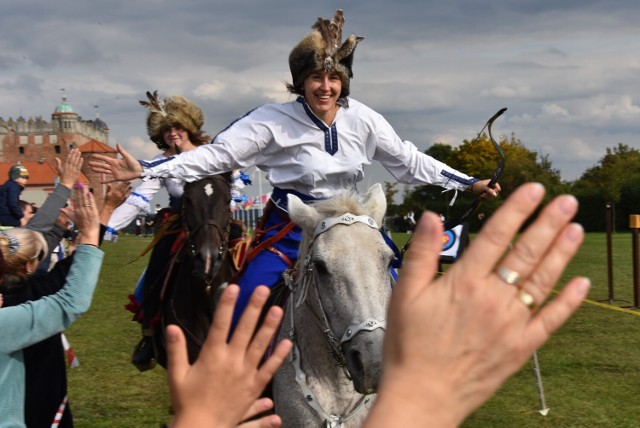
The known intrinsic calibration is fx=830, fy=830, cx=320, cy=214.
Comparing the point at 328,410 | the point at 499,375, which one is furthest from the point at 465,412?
the point at 328,410

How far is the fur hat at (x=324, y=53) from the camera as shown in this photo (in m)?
4.86

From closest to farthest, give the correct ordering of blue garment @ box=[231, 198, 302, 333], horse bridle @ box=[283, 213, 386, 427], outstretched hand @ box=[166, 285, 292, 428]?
1. outstretched hand @ box=[166, 285, 292, 428]
2. horse bridle @ box=[283, 213, 386, 427]
3. blue garment @ box=[231, 198, 302, 333]

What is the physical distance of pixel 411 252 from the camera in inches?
41.6

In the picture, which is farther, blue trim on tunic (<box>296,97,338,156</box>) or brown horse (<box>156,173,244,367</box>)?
brown horse (<box>156,173,244,367</box>)

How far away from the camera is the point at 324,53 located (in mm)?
4879

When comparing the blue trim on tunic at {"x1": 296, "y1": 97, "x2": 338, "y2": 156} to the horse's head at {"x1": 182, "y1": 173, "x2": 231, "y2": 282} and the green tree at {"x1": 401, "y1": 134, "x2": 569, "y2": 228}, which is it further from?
the green tree at {"x1": 401, "y1": 134, "x2": 569, "y2": 228}

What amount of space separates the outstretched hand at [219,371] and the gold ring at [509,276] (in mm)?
382

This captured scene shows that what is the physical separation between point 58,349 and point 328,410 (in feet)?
5.36

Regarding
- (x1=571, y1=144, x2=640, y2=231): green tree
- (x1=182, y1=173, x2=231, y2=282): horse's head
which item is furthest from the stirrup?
(x1=571, y1=144, x2=640, y2=231): green tree

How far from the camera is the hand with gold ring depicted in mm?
1026

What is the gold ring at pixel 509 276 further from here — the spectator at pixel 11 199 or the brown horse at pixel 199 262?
the spectator at pixel 11 199

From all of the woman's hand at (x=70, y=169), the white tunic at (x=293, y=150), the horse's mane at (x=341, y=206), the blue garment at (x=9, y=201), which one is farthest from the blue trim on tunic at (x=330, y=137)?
the blue garment at (x=9, y=201)

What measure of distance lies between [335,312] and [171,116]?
14.5 feet

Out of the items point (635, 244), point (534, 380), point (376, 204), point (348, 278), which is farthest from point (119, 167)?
point (635, 244)
